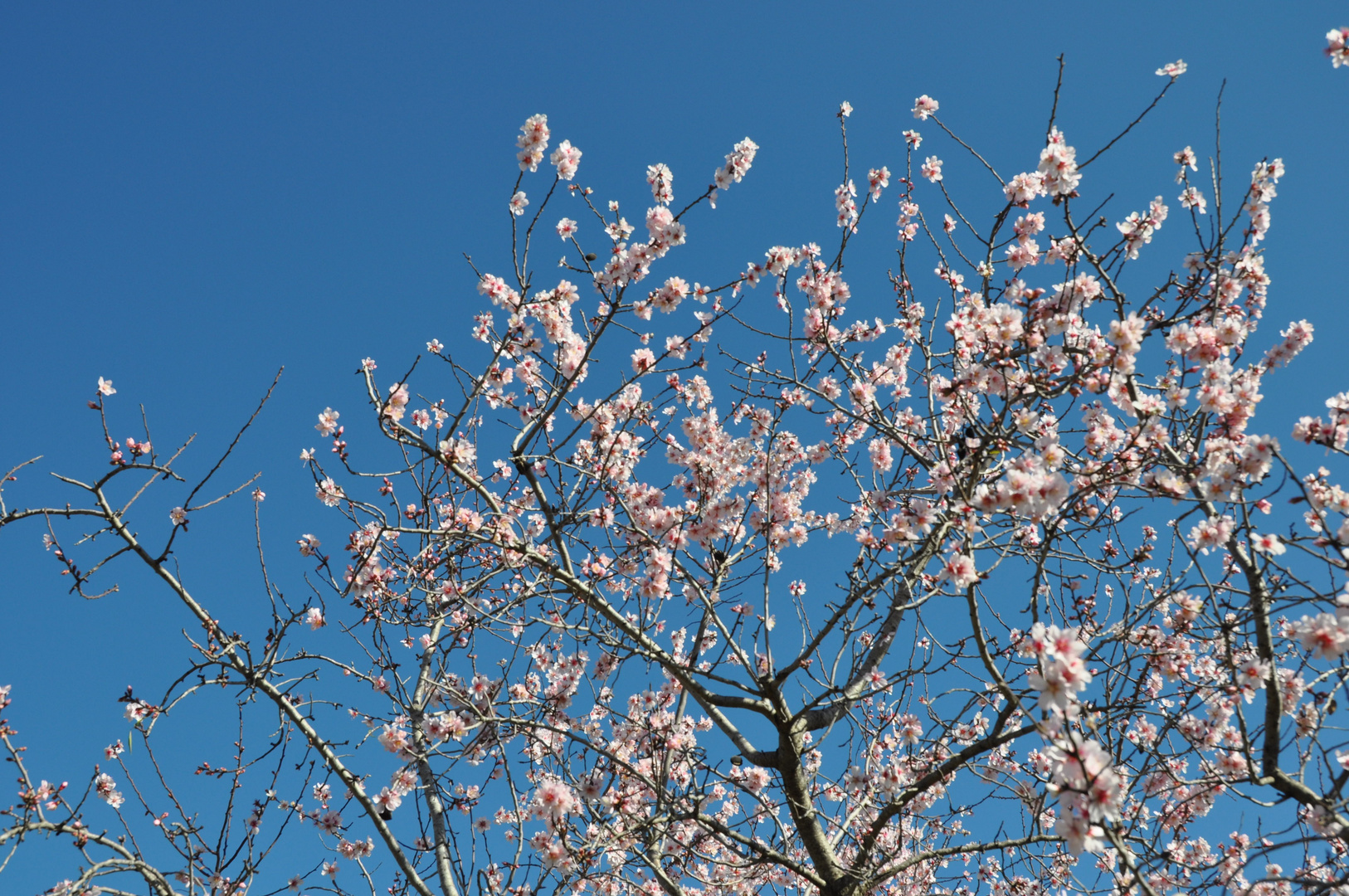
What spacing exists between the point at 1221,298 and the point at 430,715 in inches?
197

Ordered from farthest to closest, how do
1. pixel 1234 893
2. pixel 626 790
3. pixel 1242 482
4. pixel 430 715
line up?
pixel 626 790 → pixel 430 715 → pixel 1234 893 → pixel 1242 482

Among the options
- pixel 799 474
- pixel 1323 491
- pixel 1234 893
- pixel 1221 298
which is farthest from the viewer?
pixel 799 474

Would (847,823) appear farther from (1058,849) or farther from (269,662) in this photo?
(269,662)

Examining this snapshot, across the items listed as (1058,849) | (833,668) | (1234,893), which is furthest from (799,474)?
(1234,893)

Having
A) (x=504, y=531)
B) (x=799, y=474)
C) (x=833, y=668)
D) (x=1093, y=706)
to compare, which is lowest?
(x=1093, y=706)

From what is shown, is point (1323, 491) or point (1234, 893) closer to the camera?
point (1323, 491)

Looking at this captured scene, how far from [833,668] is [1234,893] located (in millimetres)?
2028

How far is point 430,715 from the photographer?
482cm

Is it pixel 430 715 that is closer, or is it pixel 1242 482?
pixel 1242 482

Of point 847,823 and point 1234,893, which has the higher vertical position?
point 847,823

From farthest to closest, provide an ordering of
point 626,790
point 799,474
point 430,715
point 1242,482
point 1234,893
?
point 799,474 → point 626,790 → point 430,715 → point 1234,893 → point 1242,482

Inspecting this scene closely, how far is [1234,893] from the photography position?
3.64m

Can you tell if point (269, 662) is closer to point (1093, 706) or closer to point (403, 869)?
point (403, 869)

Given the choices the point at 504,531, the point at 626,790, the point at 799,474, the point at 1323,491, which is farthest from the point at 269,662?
the point at 1323,491
